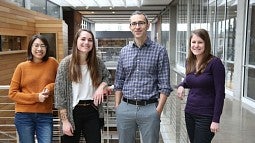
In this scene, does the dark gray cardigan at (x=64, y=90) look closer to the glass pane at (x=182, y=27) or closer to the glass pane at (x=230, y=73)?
the glass pane at (x=230, y=73)

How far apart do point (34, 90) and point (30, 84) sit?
0.17ft

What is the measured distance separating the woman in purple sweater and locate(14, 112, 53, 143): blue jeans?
3.48 ft

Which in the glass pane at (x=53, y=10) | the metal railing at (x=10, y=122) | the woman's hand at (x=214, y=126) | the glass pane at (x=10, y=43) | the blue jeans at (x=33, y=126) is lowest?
the metal railing at (x=10, y=122)

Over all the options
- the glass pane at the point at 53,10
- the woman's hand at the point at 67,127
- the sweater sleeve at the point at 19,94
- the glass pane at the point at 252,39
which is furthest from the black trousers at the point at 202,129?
the glass pane at the point at 53,10

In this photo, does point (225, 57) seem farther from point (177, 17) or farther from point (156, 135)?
point (177, 17)

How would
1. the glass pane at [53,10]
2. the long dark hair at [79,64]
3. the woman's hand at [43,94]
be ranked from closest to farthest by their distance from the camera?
the long dark hair at [79,64], the woman's hand at [43,94], the glass pane at [53,10]

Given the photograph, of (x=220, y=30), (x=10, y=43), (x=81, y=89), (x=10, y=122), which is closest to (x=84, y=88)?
(x=81, y=89)

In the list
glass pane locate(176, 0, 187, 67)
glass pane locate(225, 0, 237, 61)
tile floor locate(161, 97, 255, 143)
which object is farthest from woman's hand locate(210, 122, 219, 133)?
glass pane locate(176, 0, 187, 67)

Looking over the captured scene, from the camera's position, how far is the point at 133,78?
2.10m

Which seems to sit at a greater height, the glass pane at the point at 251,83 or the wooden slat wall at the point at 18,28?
the wooden slat wall at the point at 18,28

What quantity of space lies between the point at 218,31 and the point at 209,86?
6.69m

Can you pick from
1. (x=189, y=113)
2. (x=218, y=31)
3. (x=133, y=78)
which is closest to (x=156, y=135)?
(x=189, y=113)

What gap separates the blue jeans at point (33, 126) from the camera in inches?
89.5

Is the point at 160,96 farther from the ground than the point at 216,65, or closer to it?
closer to it
